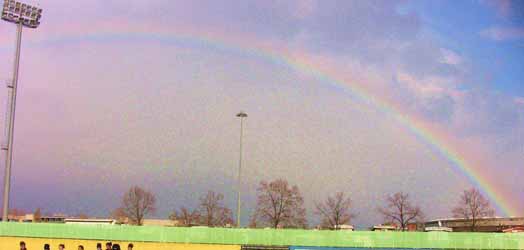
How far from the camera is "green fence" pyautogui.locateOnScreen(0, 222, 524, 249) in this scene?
143 ft

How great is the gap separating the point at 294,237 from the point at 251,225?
45467 mm

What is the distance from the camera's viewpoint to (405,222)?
9019 centimetres

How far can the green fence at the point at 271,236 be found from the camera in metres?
43.5

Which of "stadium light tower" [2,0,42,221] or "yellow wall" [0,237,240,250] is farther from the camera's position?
"stadium light tower" [2,0,42,221]

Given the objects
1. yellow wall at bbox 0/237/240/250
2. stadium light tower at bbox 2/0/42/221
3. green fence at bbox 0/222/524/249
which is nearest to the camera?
yellow wall at bbox 0/237/240/250

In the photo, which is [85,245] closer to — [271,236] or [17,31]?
[271,236]

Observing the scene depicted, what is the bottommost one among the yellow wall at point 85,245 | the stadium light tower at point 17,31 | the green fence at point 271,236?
the yellow wall at point 85,245

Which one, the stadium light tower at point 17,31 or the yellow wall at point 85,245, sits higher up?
the stadium light tower at point 17,31

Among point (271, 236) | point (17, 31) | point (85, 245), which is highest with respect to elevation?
point (17, 31)

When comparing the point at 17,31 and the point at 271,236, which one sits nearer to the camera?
the point at 271,236

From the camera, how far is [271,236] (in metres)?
43.6

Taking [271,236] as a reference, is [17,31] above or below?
above

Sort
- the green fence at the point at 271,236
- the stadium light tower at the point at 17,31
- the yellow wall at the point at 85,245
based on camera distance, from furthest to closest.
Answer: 1. the stadium light tower at the point at 17,31
2. the green fence at the point at 271,236
3. the yellow wall at the point at 85,245

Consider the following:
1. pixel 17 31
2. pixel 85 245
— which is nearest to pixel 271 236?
pixel 85 245
